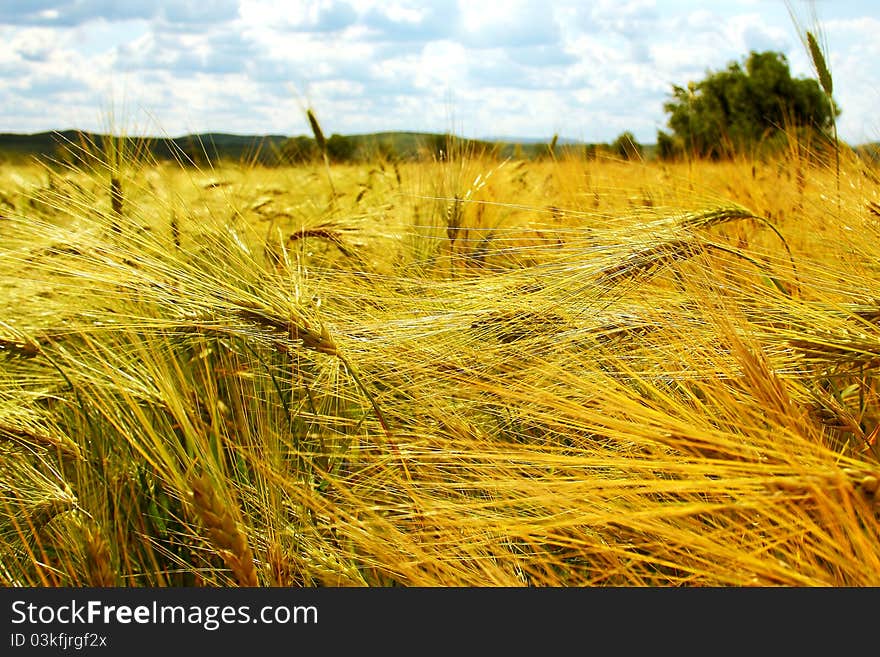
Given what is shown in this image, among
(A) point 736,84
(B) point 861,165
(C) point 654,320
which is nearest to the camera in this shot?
(C) point 654,320

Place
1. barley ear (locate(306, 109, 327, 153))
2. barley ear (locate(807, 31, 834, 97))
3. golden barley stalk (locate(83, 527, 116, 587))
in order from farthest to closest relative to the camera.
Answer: barley ear (locate(306, 109, 327, 153)), barley ear (locate(807, 31, 834, 97)), golden barley stalk (locate(83, 527, 116, 587))

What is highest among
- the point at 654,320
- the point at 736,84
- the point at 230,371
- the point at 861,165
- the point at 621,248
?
the point at 736,84

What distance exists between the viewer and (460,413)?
1.33 metres

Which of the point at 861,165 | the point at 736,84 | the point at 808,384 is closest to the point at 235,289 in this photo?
the point at 808,384

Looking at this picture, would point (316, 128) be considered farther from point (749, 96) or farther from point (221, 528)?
point (749, 96)

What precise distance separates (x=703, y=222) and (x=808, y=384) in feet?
1.20

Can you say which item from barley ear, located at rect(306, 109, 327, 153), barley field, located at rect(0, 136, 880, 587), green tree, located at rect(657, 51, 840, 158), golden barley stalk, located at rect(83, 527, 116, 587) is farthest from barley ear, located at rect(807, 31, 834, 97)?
green tree, located at rect(657, 51, 840, 158)

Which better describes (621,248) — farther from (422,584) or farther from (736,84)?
(736,84)

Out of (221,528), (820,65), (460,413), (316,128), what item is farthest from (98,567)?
(316,128)

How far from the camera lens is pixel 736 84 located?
1558 cm

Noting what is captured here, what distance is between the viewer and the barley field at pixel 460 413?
871 millimetres

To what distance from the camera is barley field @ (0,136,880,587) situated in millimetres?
871

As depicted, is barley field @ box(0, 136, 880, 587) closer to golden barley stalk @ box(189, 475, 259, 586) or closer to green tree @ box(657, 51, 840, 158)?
golden barley stalk @ box(189, 475, 259, 586)

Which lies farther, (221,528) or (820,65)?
(820,65)
